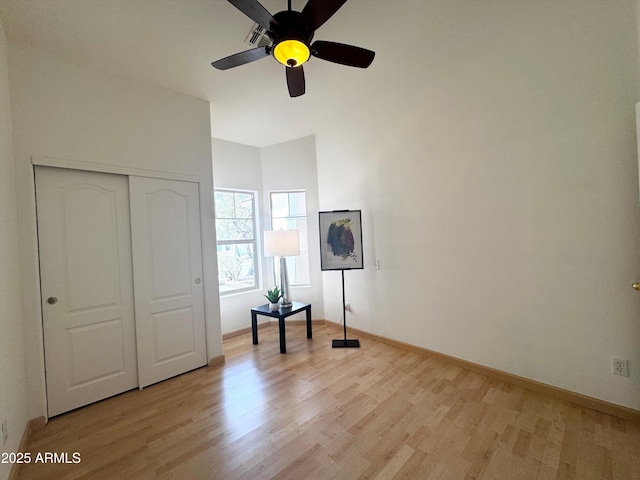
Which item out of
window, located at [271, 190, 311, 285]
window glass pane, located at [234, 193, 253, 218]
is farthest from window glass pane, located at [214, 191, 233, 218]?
window, located at [271, 190, 311, 285]

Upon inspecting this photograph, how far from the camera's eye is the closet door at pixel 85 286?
2209 mm

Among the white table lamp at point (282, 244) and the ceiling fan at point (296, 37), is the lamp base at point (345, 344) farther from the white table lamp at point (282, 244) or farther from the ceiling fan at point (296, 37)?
the ceiling fan at point (296, 37)

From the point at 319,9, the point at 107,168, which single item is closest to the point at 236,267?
the point at 107,168

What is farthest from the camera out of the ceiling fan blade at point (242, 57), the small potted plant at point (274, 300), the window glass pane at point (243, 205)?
the window glass pane at point (243, 205)

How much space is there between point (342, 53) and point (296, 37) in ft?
1.30

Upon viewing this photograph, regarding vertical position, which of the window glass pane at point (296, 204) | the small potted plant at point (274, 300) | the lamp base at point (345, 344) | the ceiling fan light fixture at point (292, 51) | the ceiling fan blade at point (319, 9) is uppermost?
the ceiling fan blade at point (319, 9)

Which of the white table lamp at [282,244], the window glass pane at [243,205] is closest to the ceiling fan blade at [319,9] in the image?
the white table lamp at [282,244]

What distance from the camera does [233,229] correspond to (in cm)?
421

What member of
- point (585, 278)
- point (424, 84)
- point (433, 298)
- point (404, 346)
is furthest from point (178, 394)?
point (424, 84)

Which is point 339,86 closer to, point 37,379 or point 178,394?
point 178,394

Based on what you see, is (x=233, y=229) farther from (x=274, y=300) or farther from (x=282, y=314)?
(x=282, y=314)

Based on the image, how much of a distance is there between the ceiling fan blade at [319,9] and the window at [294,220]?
2.82 meters

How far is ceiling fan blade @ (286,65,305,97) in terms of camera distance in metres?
2.02

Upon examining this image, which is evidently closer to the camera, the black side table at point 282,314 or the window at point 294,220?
the black side table at point 282,314
